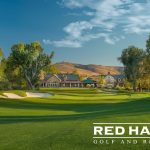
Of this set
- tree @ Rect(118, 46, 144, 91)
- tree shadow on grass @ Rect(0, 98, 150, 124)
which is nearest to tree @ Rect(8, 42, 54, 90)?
tree @ Rect(118, 46, 144, 91)

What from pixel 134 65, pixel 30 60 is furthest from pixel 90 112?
pixel 134 65

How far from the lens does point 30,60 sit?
11806 centimetres

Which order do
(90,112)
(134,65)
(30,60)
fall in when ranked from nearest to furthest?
(90,112) < (30,60) < (134,65)

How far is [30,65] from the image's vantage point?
4683 inches

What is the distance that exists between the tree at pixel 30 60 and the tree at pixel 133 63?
2643cm

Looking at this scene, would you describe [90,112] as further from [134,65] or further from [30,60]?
[134,65]

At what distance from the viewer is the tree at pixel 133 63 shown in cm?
12536

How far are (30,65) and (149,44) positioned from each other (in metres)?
58.0

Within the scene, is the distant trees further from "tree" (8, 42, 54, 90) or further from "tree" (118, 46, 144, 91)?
"tree" (8, 42, 54, 90)

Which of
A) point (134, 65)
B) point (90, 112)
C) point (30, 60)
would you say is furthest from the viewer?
point (134, 65)

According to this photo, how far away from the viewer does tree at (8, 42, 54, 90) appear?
Answer: 4582 inches

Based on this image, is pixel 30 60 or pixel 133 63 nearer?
pixel 30 60

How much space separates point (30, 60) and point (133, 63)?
35654mm

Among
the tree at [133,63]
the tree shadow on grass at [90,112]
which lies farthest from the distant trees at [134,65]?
the tree shadow on grass at [90,112]
